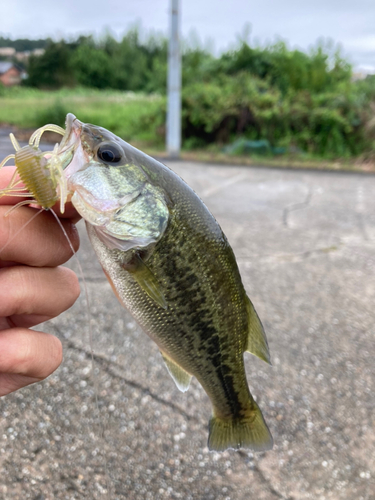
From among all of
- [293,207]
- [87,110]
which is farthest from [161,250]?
[87,110]

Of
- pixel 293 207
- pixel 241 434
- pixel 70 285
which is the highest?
pixel 70 285

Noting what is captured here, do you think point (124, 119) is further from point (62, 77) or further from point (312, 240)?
point (312, 240)

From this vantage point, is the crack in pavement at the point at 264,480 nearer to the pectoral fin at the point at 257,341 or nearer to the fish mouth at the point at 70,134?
the pectoral fin at the point at 257,341

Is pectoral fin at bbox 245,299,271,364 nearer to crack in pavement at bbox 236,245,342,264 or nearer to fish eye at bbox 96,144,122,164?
fish eye at bbox 96,144,122,164

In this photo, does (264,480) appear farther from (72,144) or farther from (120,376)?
(72,144)

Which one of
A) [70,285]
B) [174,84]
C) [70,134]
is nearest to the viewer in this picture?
[70,134]

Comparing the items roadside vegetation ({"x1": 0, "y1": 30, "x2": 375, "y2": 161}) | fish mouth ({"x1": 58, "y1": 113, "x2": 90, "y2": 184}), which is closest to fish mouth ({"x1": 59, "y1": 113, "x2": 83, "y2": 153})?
fish mouth ({"x1": 58, "y1": 113, "x2": 90, "y2": 184})

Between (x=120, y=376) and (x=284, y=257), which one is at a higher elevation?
(x=120, y=376)
